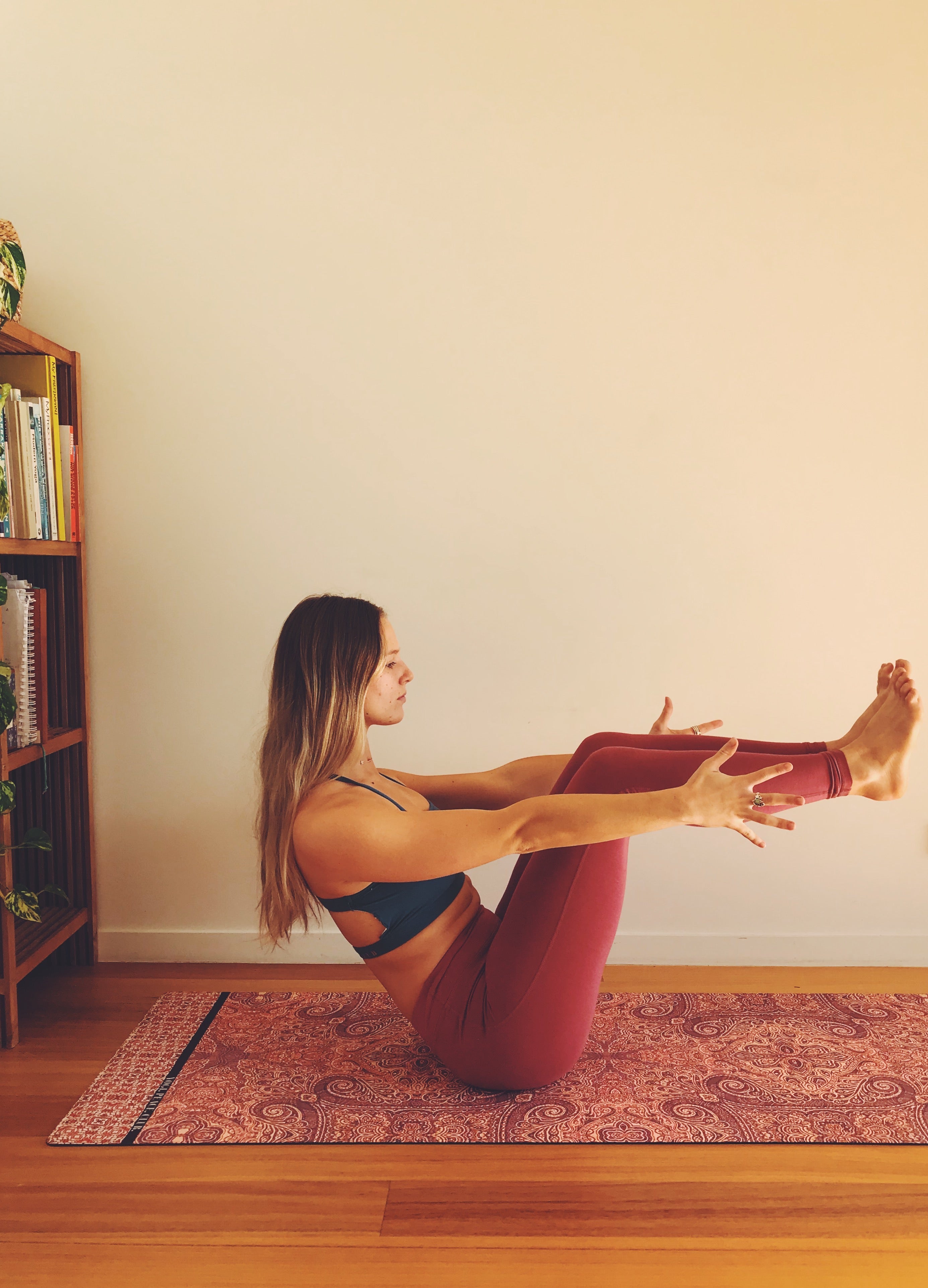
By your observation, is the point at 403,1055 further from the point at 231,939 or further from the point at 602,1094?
the point at 231,939

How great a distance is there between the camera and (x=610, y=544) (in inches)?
106

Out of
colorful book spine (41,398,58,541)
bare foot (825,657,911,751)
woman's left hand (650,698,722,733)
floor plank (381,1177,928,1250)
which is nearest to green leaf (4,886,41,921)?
colorful book spine (41,398,58,541)

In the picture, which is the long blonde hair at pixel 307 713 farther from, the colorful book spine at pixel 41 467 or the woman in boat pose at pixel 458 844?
the colorful book spine at pixel 41 467

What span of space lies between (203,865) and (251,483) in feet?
3.61

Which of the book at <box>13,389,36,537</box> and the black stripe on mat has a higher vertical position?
the book at <box>13,389,36,537</box>

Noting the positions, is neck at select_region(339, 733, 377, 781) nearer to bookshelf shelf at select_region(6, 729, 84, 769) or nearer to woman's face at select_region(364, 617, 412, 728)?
woman's face at select_region(364, 617, 412, 728)

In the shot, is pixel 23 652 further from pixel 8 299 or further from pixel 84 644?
pixel 8 299

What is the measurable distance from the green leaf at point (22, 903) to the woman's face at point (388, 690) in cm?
93

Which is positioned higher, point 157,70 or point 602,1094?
point 157,70

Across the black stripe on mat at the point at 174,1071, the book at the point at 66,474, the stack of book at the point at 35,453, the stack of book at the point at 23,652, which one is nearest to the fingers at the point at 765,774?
the black stripe on mat at the point at 174,1071

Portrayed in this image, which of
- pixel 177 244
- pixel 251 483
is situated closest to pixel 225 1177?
pixel 251 483

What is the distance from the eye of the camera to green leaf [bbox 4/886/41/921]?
7.20 feet

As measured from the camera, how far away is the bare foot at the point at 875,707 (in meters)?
1.86

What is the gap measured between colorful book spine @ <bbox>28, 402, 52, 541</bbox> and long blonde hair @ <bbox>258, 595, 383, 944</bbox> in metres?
0.95
